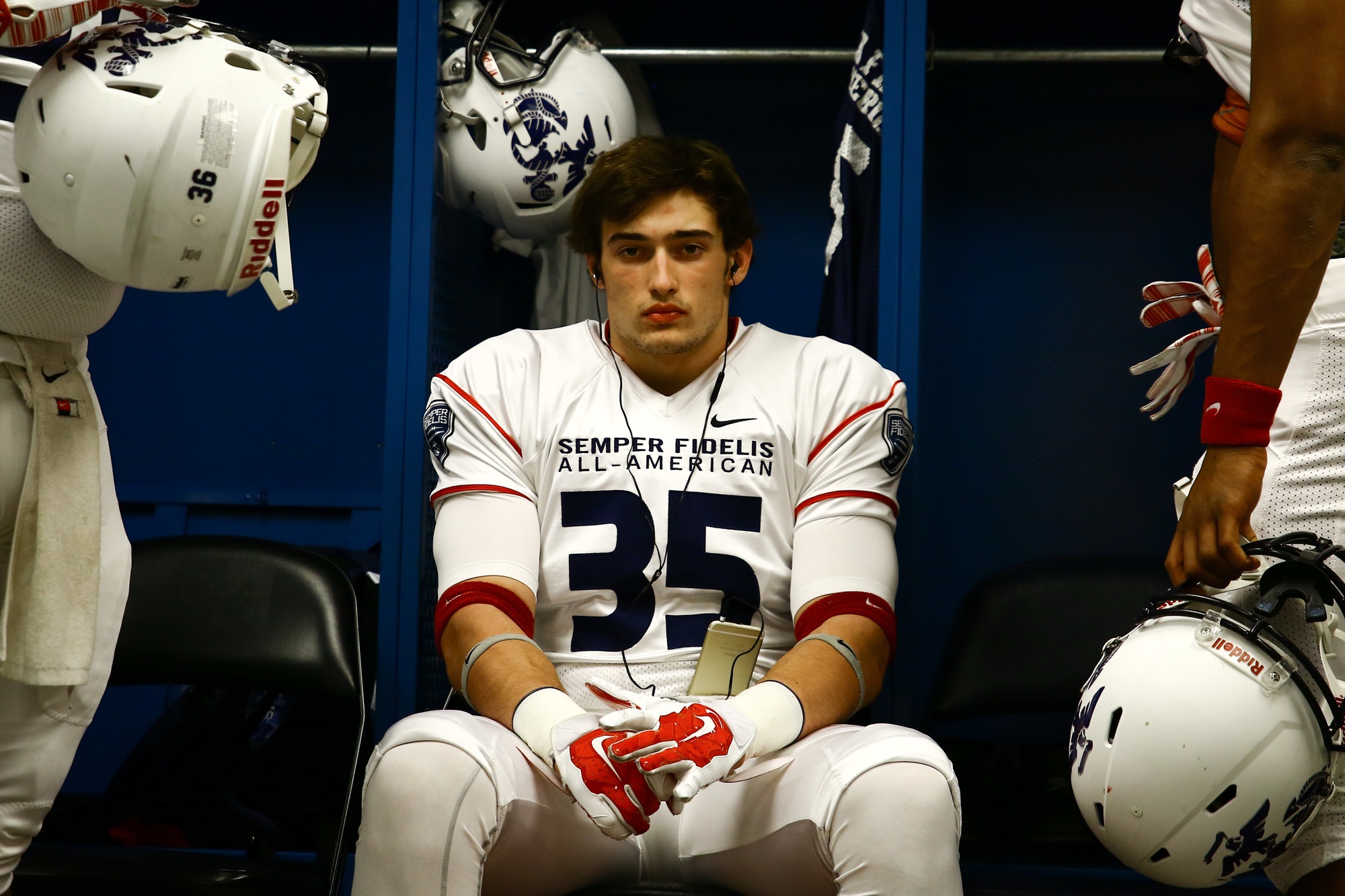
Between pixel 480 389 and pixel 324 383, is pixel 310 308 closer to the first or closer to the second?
pixel 324 383

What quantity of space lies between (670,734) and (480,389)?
0.64 m

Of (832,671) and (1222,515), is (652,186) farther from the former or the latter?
(1222,515)

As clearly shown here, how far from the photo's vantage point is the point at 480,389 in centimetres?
171

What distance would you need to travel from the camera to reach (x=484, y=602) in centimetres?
155

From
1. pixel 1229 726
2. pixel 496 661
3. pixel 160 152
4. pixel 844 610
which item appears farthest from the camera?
pixel 844 610

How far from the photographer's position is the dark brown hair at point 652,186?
5.81ft

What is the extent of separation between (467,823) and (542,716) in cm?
15

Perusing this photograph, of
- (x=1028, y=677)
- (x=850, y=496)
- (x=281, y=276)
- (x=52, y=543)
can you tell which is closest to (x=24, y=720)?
(x=52, y=543)

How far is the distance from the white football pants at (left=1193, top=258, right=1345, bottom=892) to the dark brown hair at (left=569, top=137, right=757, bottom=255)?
0.88 m

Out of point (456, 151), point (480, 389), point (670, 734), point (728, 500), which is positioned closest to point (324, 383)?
point (456, 151)

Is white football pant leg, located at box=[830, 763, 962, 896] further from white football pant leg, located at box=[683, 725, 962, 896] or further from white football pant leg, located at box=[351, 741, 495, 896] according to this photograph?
white football pant leg, located at box=[351, 741, 495, 896]

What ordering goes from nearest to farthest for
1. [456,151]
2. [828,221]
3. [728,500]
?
[728,500]
[456,151]
[828,221]

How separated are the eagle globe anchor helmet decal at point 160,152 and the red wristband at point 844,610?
79 cm

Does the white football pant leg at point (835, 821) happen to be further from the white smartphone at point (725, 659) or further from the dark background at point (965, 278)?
the dark background at point (965, 278)
